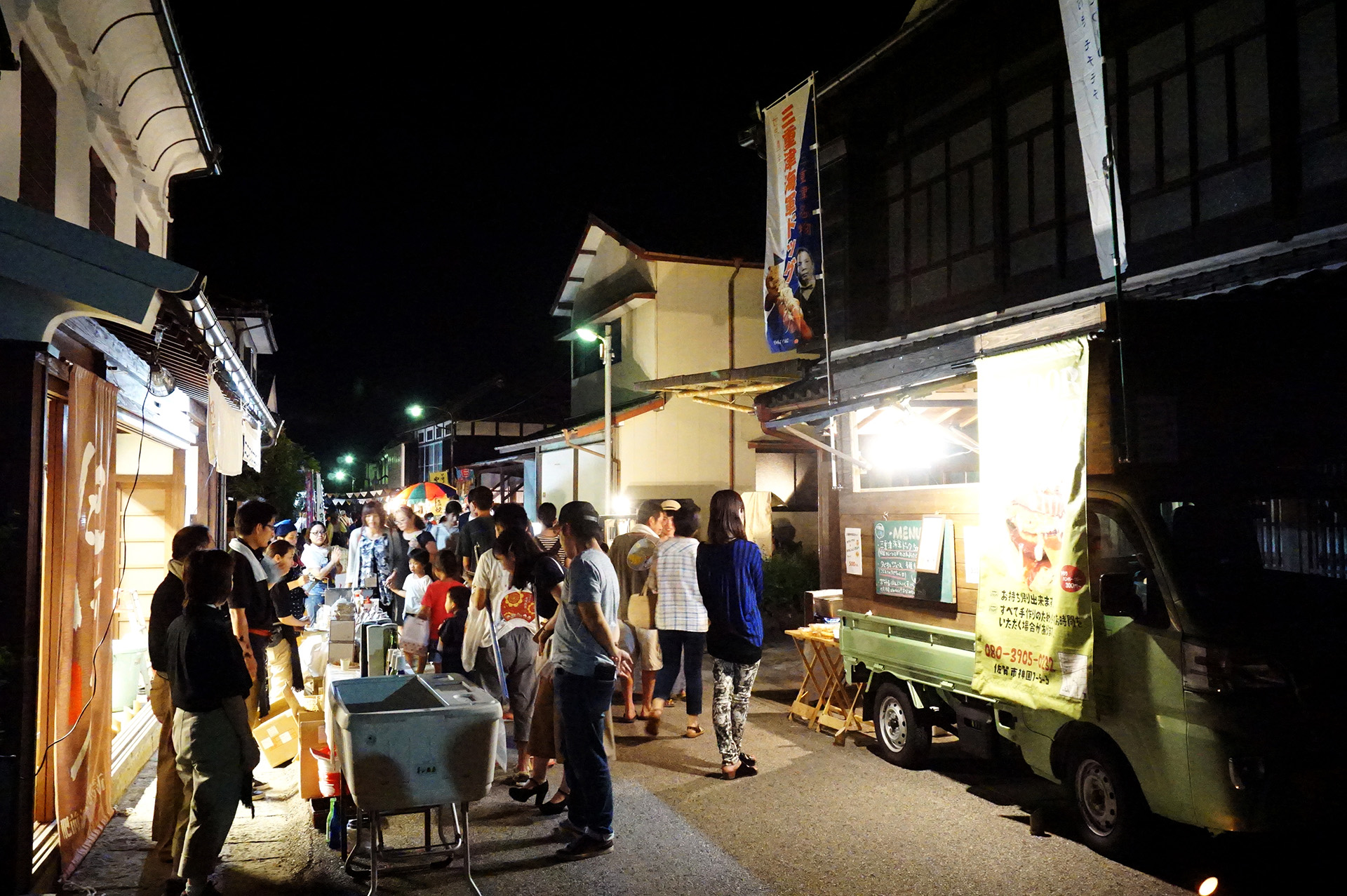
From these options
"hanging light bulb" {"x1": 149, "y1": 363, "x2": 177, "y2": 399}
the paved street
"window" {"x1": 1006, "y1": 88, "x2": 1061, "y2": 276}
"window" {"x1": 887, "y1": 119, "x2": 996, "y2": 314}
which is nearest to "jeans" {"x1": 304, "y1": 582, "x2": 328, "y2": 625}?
"hanging light bulb" {"x1": 149, "y1": 363, "x2": 177, "y2": 399}

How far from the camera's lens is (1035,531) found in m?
5.90

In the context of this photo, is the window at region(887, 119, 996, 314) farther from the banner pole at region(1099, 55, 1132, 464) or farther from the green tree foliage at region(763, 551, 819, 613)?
the green tree foliage at region(763, 551, 819, 613)

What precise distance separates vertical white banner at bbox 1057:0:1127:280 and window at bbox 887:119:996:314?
9.57 ft

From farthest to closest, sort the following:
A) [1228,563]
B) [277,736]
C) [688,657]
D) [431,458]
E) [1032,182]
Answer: [431,458], [1032,182], [688,657], [277,736], [1228,563]

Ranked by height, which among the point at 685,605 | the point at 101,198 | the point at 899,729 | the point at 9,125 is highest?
the point at 101,198

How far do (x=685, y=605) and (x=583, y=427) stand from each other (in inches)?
508

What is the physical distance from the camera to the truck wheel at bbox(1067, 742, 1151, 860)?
5.43 metres

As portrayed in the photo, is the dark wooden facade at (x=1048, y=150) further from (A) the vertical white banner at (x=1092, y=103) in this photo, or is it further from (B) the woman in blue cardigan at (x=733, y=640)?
(B) the woman in blue cardigan at (x=733, y=640)

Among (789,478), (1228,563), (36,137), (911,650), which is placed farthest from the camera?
(789,478)

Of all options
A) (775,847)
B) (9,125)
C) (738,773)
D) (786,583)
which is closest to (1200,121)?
(738,773)

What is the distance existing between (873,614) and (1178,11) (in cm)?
682

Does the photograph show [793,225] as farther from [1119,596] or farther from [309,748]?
[309,748]

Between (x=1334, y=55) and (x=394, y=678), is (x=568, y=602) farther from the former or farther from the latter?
(x=1334, y=55)

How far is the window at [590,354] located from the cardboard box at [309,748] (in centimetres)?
1813
